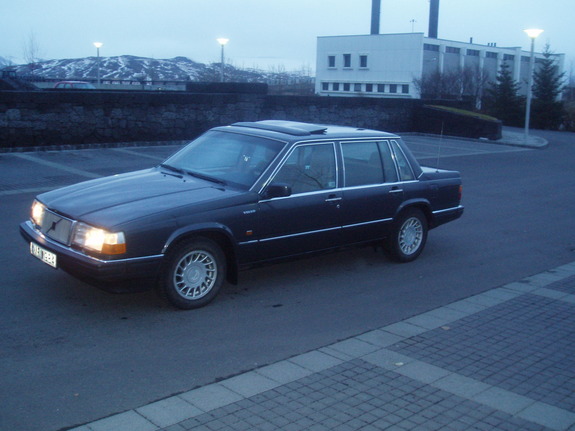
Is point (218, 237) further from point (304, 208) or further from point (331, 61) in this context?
point (331, 61)

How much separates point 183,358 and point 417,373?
182 cm

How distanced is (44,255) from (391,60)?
67.8 metres

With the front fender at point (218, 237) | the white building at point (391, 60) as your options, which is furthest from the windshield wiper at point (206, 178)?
the white building at point (391, 60)

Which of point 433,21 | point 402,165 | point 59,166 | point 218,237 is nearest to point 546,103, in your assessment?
point 433,21

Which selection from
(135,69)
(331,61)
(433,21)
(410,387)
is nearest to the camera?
(410,387)

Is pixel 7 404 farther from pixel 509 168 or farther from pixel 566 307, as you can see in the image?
pixel 509 168

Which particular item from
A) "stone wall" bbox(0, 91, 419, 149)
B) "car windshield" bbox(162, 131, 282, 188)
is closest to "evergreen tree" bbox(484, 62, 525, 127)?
"stone wall" bbox(0, 91, 419, 149)

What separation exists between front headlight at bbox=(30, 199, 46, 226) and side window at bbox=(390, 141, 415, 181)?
4190mm

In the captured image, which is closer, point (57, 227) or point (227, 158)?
point (57, 227)

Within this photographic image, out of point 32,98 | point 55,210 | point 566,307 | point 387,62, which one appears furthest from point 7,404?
point 387,62

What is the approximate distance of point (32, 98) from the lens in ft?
60.0

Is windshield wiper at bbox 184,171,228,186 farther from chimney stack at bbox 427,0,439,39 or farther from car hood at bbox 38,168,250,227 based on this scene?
chimney stack at bbox 427,0,439,39

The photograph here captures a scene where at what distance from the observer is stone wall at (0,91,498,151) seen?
18297 millimetres

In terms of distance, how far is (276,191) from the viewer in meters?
6.75
